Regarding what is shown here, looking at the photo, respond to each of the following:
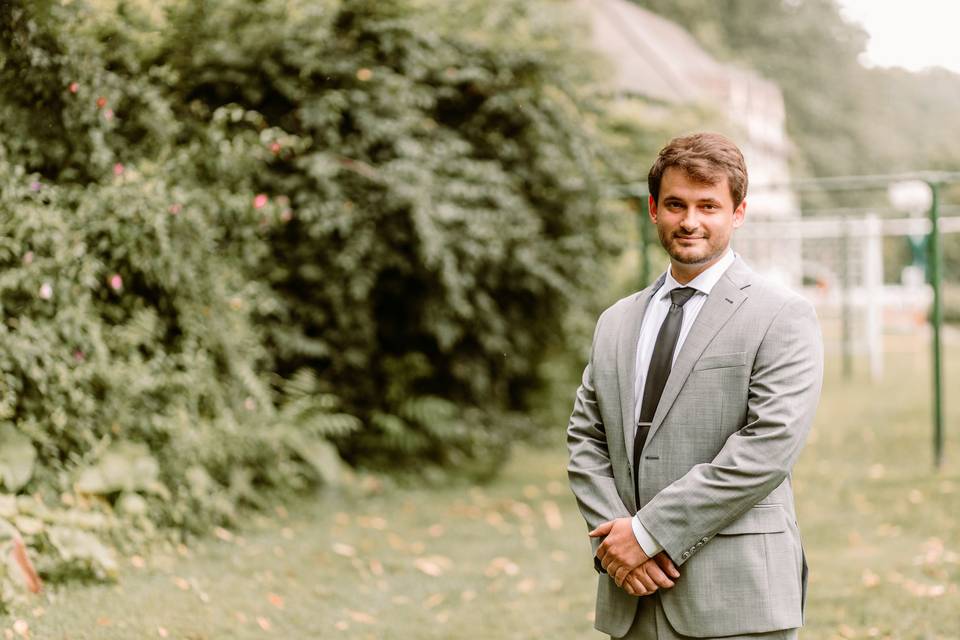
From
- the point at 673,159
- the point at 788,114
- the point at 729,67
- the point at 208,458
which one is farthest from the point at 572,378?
the point at 788,114

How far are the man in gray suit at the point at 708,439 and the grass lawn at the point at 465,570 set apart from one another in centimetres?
263

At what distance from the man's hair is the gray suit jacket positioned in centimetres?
25

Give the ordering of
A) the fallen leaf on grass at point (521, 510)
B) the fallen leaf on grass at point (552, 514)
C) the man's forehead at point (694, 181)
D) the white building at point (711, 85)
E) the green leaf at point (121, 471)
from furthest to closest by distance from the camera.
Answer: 1. the white building at point (711, 85)
2. the fallen leaf on grass at point (521, 510)
3. the fallen leaf on grass at point (552, 514)
4. the green leaf at point (121, 471)
5. the man's forehead at point (694, 181)

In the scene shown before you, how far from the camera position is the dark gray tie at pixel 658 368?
9.39 ft

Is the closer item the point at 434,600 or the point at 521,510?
the point at 434,600

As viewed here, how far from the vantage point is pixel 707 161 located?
9.14ft

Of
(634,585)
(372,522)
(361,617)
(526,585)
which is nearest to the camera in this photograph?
(634,585)

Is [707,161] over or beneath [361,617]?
over

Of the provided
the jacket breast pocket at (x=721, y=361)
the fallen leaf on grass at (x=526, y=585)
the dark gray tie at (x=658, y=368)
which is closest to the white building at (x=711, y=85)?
the fallen leaf on grass at (x=526, y=585)

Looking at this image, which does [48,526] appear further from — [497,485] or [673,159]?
[497,485]

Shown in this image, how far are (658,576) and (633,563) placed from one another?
0.07m

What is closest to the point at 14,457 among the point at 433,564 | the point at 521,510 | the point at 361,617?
the point at 361,617

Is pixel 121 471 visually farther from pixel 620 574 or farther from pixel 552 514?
pixel 620 574

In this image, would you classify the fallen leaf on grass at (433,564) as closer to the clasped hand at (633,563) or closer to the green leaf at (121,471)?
the green leaf at (121,471)
